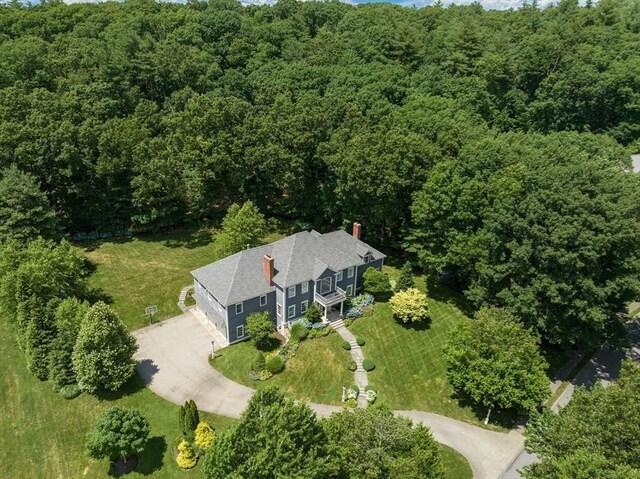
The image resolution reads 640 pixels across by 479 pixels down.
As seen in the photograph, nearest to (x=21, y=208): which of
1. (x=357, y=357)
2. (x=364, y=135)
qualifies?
(x=364, y=135)

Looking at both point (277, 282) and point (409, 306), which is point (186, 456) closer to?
point (277, 282)

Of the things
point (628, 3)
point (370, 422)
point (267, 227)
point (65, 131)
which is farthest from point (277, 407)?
point (628, 3)

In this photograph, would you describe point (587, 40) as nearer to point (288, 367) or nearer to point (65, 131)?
point (288, 367)

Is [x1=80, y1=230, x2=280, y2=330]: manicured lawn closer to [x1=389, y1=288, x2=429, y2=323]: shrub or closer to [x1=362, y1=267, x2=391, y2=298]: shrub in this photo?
[x1=362, y1=267, x2=391, y2=298]: shrub

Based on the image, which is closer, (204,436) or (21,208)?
(204,436)

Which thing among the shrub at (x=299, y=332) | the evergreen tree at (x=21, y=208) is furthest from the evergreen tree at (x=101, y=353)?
the evergreen tree at (x=21, y=208)

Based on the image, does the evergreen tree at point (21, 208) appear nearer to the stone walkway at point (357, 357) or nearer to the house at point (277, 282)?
the house at point (277, 282)

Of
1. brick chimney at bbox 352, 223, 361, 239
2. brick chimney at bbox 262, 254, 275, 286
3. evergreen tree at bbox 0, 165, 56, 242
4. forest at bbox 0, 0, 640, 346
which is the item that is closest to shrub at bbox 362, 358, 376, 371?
brick chimney at bbox 262, 254, 275, 286
